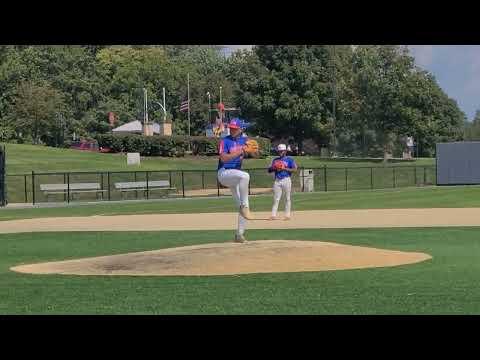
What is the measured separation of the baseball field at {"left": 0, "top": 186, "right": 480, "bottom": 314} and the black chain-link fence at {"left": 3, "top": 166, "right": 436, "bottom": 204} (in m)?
22.4

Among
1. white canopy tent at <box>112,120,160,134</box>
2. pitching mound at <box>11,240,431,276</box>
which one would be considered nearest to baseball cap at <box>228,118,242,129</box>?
pitching mound at <box>11,240,431,276</box>

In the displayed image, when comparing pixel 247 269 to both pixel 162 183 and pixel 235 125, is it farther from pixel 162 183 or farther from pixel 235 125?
pixel 162 183

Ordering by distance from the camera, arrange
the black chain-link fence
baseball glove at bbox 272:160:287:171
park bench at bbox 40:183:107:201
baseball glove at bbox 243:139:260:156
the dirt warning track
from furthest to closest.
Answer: the black chain-link fence, park bench at bbox 40:183:107:201, baseball glove at bbox 272:160:287:171, the dirt warning track, baseball glove at bbox 243:139:260:156

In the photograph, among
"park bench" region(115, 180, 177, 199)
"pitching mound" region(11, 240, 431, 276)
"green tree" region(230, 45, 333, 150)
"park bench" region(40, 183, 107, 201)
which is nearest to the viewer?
"pitching mound" region(11, 240, 431, 276)

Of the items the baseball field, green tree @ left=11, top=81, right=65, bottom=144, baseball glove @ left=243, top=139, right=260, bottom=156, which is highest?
green tree @ left=11, top=81, right=65, bottom=144

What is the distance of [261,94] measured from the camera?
317ft

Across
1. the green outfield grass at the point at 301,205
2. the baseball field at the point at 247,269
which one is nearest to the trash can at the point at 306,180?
the green outfield grass at the point at 301,205

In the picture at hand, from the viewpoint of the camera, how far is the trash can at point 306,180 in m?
53.6

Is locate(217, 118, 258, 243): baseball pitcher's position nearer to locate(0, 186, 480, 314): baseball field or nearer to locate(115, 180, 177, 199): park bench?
locate(0, 186, 480, 314): baseball field

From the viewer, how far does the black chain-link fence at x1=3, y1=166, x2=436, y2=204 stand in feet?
162

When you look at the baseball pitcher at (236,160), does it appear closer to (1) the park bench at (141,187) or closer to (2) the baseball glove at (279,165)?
(2) the baseball glove at (279,165)

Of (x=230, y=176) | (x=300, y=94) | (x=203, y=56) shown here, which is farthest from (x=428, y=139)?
(x=230, y=176)

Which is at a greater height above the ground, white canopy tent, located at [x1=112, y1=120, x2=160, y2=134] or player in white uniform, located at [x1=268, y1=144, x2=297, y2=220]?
white canopy tent, located at [x1=112, y1=120, x2=160, y2=134]
